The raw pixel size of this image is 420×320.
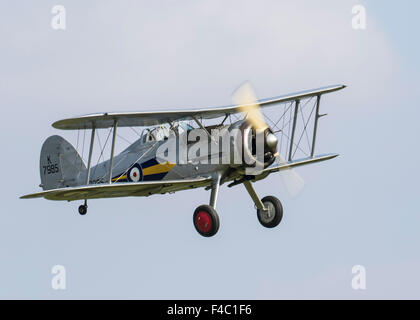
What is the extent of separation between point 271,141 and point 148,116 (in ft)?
8.35

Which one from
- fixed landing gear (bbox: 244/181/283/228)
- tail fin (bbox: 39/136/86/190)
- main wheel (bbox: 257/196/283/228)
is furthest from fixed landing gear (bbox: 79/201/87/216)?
main wheel (bbox: 257/196/283/228)

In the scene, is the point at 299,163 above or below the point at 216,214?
above

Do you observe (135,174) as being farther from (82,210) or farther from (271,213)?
(271,213)

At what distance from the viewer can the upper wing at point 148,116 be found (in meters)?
17.1

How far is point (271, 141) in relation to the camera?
17766mm

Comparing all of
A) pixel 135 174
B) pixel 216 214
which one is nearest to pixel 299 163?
pixel 216 214

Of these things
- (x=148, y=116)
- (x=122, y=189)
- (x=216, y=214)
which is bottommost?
(x=216, y=214)

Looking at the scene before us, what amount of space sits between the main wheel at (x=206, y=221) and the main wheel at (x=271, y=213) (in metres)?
1.91

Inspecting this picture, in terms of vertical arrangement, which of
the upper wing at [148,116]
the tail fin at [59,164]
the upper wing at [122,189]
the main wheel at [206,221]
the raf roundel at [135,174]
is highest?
the upper wing at [148,116]

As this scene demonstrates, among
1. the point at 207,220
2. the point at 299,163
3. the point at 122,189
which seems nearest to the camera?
the point at 207,220

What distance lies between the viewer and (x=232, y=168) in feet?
59.5

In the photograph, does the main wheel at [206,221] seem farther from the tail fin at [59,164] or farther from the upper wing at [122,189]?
the tail fin at [59,164]

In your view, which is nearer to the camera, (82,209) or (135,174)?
(135,174)

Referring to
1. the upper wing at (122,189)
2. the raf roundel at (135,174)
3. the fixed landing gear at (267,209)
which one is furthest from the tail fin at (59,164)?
the fixed landing gear at (267,209)
